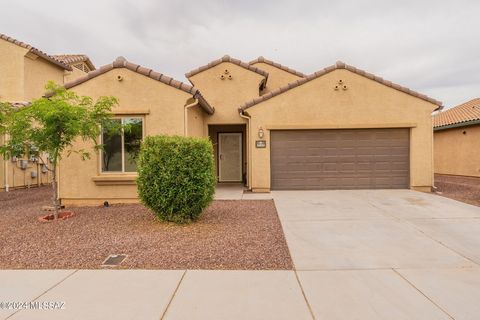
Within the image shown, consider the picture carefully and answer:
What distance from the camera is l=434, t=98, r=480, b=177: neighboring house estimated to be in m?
16.0

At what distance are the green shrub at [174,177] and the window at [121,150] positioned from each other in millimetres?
2839

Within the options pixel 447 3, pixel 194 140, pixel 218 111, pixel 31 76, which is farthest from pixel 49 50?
pixel 447 3

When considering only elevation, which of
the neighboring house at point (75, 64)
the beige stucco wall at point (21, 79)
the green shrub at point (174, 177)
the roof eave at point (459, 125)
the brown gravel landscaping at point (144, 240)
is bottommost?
the brown gravel landscaping at point (144, 240)

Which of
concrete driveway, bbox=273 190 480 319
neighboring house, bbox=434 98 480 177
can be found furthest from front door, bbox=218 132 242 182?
neighboring house, bbox=434 98 480 177

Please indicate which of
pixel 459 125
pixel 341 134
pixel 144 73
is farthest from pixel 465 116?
pixel 144 73

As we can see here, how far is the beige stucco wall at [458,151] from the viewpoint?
52.3 feet

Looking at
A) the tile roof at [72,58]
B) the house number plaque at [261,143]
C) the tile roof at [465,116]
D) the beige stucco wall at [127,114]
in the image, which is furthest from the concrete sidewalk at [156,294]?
the tile roof at [72,58]

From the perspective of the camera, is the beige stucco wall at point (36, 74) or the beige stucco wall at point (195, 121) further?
the beige stucco wall at point (36, 74)

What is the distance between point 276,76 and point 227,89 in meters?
4.17

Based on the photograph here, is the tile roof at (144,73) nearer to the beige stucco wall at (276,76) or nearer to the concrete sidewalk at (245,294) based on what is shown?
the concrete sidewalk at (245,294)

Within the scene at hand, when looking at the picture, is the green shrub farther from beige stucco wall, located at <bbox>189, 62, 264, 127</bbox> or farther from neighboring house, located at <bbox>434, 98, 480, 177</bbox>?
neighboring house, located at <bbox>434, 98, 480, 177</bbox>

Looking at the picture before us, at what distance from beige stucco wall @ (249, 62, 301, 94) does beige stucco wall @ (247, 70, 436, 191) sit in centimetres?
499

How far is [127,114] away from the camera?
9586 millimetres

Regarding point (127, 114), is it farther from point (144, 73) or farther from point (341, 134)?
point (341, 134)
